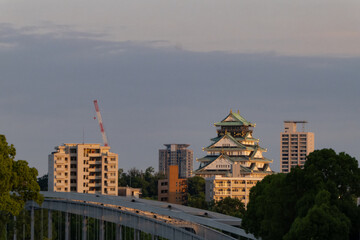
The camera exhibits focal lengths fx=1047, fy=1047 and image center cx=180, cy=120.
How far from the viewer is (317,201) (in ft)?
218

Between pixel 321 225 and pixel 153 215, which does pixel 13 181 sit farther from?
pixel 321 225

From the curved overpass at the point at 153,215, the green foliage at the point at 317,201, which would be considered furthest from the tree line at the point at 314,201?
the curved overpass at the point at 153,215

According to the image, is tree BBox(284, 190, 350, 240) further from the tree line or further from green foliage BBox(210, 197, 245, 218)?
green foliage BBox(210, 197, 245, 218)

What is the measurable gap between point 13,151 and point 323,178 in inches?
999

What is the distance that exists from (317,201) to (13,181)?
25.7 m

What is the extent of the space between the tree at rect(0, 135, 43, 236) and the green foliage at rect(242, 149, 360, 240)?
18.8 metres

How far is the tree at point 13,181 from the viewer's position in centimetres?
7788

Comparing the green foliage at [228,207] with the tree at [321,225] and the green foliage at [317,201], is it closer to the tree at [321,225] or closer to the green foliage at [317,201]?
the green foliage at [317,201]

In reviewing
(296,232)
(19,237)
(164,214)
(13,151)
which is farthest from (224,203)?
(296,232)

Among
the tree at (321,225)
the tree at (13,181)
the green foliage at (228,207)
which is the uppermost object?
the tree at (13,181)

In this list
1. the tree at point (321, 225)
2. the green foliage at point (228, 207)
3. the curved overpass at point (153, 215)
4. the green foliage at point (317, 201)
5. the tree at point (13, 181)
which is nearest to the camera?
the tree at point (321, 225)

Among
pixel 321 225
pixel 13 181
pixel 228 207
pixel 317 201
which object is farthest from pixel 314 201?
pixel 228 207

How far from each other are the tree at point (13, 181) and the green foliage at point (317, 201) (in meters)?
18.8

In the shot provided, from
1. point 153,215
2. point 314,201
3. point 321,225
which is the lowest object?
point 153,215
